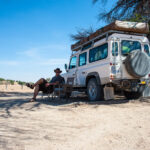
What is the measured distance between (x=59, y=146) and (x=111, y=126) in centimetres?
120

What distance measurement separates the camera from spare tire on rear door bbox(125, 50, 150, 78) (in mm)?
5594

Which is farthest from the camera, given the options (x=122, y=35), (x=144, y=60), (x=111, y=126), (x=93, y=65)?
(x=93, y=65)

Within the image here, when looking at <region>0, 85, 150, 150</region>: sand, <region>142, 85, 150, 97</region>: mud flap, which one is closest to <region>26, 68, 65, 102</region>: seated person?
<region>142, 85, 150, 97</region>: mud flap

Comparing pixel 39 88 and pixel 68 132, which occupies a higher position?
pixel 39 88

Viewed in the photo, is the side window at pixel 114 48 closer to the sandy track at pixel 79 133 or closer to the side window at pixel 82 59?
the side window at pixel 82 59

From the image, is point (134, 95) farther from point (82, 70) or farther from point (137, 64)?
point (82, 70)

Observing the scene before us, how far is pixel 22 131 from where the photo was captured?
10.1ft

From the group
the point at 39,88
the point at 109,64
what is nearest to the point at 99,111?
the point at 109,64

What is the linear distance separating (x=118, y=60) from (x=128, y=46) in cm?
69

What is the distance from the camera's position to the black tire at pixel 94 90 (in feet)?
21.0

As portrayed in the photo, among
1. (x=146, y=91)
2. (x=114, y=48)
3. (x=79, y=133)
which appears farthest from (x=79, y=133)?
(x=146, y=91)

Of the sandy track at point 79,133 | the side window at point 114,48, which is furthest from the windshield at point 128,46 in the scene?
the sandy track at point 79,133

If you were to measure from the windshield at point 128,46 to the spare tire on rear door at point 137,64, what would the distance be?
411 mm

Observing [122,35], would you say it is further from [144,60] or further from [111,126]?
[111,126]
